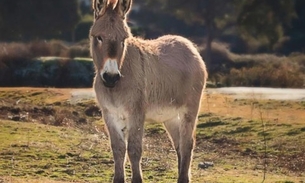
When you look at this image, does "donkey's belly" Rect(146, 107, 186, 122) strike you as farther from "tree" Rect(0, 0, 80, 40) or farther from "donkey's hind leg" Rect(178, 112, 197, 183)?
"tree" Rect(0, 0, 80, 40)

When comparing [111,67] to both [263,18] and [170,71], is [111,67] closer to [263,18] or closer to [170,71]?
[170,71]

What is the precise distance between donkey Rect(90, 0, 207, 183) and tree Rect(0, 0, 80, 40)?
36.7 meters

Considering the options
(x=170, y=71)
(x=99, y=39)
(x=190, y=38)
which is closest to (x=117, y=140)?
(x=99, y=39)

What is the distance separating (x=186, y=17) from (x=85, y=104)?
1219 inches

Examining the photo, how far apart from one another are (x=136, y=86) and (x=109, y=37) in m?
0.88

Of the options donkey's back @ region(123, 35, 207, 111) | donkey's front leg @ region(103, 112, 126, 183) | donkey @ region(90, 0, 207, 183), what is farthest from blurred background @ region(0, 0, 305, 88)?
donkey's front leg @ region(103, 112, 126, 183)

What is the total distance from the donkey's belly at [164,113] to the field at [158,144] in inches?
55.8

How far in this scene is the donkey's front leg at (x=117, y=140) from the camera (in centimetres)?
898

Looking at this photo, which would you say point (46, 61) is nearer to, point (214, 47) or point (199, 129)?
point (199, 129)

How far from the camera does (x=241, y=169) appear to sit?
12.7 meters

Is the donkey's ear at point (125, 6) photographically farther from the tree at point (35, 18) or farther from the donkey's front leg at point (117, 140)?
the tree at point (35, 18)

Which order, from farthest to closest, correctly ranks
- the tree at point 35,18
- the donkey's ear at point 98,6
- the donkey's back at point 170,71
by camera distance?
the tree at point 35,18
the donkey's back at point 170,71
the donkey's ear at point 98,6

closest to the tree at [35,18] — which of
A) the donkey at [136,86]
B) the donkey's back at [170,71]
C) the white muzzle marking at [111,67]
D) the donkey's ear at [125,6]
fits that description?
the donkey's back at [170,71]

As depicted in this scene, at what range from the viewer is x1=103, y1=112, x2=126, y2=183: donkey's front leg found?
8977 millimetres
